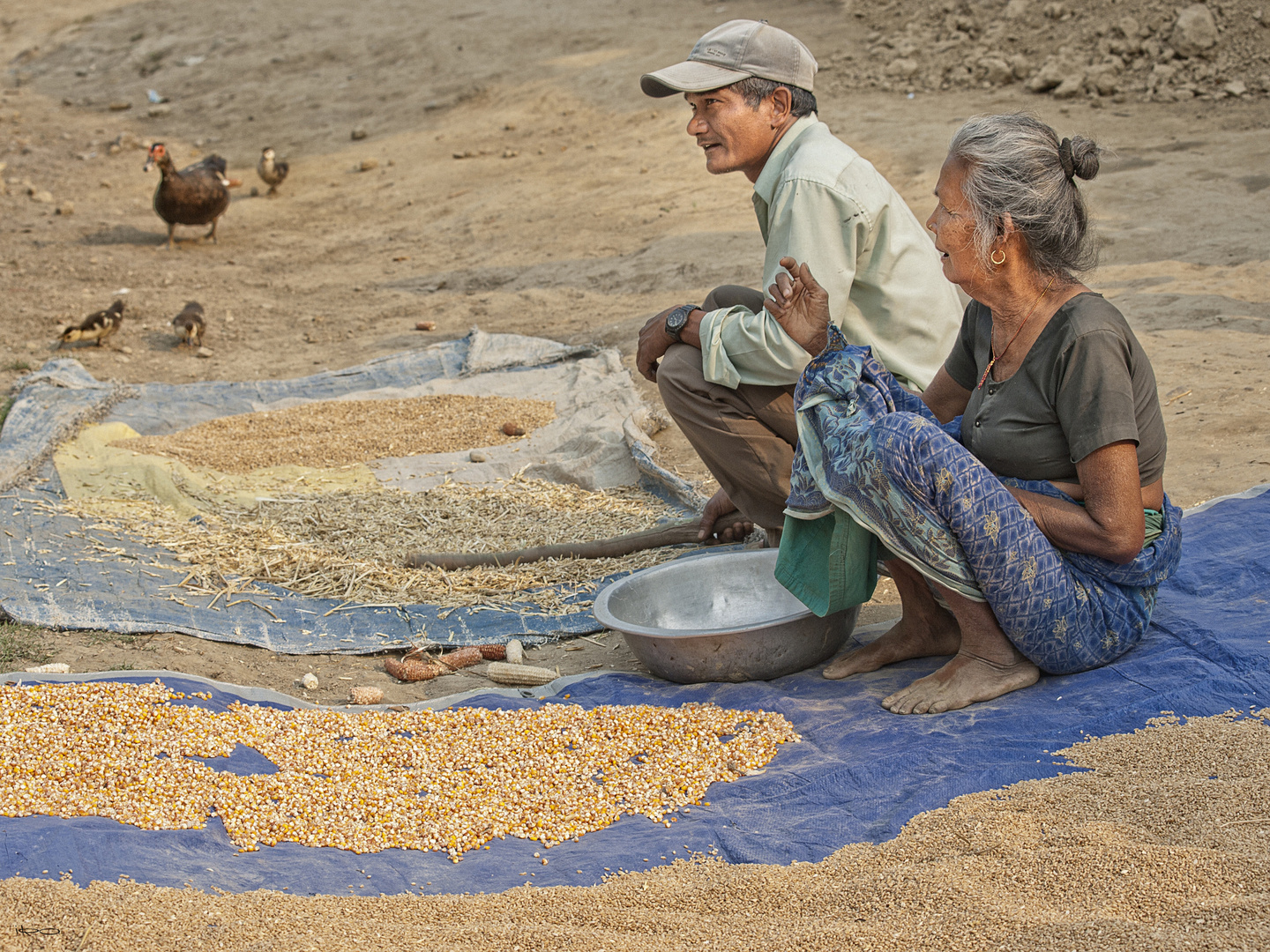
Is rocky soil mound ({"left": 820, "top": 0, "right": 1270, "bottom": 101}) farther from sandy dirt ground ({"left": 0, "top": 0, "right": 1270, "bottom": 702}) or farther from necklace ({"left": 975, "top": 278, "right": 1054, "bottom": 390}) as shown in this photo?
necklace ({"left": 975, "top": 278, "right": 1054, "bottom": 390})

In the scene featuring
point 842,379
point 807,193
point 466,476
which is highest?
point 807,193

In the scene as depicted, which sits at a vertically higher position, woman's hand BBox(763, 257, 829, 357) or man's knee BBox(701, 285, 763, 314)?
woman's hand BBox(763, 257, 829, 357)

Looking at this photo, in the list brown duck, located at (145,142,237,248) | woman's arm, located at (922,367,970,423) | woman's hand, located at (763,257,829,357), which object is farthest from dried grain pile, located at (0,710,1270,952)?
brown duck, located at (145,142,237,248)

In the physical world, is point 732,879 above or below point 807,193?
below

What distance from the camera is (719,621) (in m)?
3.44

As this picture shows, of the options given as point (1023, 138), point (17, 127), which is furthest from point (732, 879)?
point (17, 127)

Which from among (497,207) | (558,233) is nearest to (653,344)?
(558,233)

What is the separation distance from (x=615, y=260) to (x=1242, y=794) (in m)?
6.16

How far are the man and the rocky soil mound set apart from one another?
699 cm

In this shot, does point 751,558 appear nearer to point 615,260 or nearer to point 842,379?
point 842,379

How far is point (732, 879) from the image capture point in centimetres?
211

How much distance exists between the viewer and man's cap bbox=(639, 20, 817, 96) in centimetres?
321

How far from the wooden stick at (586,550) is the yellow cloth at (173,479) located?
3.01 ft

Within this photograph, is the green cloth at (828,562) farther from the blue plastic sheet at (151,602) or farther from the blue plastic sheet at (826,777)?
the blue plastic sheet at (151,602)
